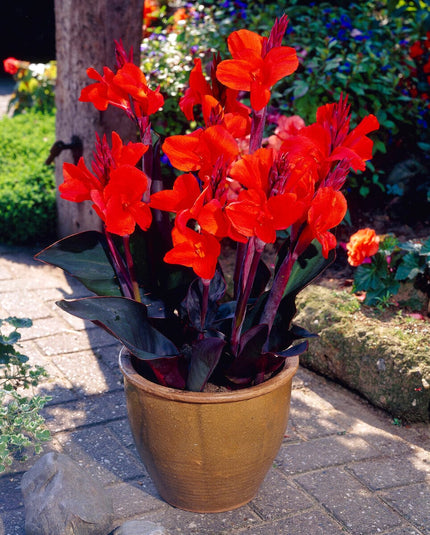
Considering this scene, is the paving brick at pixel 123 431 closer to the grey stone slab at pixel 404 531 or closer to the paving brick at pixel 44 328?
the paving brick at pixel 44 328

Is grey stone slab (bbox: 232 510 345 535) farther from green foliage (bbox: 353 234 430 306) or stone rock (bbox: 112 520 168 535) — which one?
green foliage (bbox: 353 234 430 306)

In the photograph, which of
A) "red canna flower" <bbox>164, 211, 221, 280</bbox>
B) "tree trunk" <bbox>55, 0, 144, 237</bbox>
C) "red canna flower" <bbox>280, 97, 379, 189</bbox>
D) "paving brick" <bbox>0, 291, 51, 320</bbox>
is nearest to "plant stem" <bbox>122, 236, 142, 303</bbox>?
"red canna flower" <bbox>164, 211, 221, 280</bbox>

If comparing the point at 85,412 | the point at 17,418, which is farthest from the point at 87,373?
the point at 17,418

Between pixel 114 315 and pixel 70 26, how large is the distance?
2.82m

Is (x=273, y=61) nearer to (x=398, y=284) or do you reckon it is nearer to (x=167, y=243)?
(x=167, y=243)

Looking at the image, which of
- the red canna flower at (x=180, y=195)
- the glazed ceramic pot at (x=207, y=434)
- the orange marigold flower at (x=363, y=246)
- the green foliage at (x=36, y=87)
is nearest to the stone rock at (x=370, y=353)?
the orange marigold flower at (x=363, y=246)

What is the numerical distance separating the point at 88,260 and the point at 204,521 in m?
0.97

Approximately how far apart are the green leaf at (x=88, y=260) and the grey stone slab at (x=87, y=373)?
117cm

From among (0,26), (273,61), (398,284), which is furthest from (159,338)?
(0,26)

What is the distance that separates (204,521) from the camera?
7.17ft

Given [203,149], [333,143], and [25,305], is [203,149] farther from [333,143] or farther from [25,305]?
[25,305]

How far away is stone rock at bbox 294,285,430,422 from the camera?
2.84m

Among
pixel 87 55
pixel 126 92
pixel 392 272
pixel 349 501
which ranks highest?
pixel 126 92

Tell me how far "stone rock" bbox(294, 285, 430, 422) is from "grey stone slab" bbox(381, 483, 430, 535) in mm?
471
